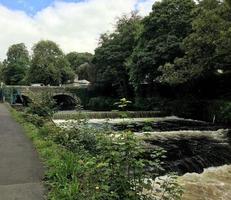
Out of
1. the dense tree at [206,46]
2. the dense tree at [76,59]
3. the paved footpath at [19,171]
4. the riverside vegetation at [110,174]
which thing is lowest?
the paved footpath at [19,171]

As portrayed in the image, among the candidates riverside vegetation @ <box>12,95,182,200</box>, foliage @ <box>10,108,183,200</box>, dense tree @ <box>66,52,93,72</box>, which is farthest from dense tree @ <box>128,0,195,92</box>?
dense tree @ <box>66,52,93,72</box>

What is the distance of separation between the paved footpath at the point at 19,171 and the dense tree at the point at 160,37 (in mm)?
21728

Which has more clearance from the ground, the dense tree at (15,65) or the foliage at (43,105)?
the dense tree at (15,65)

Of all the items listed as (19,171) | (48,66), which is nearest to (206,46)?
(19,171)

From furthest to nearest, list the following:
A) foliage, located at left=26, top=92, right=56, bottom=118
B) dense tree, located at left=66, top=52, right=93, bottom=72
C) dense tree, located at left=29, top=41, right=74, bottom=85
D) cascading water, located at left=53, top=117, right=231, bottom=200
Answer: dense tree, located at left=66, top=52, right=93, bottom=72 < dense tree, located at left=29, top=41, right=74, bottom=85 < foliage, located at left=26, top=92, right=56, bottom=118 < cascading water, located at left=53, top=117, right=231, bottom=200

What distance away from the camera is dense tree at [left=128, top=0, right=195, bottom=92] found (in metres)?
32.7

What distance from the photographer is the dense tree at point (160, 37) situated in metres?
32.7

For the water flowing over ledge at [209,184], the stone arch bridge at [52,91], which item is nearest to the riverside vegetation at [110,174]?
the water flowing over ledge at [209,184]

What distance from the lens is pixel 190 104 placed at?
3203cm

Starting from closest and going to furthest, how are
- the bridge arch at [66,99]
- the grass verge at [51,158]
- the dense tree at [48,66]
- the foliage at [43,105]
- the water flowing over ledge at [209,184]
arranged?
the grass verge at [51,158]
the water flowing over ledge at [209,184]
the foliage at [43,105]
the bridge arch at [66,99]
the dense tree at [48,66]

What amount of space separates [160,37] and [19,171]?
2681 centimetres

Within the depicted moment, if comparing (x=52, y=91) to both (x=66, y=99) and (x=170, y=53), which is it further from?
(x=170, y=53)

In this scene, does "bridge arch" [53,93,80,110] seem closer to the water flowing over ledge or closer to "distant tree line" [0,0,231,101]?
"distant tree line" [0,0,231,101]

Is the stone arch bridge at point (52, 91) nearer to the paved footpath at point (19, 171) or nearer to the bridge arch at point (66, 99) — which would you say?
the bridge arch at point (66, 99)
